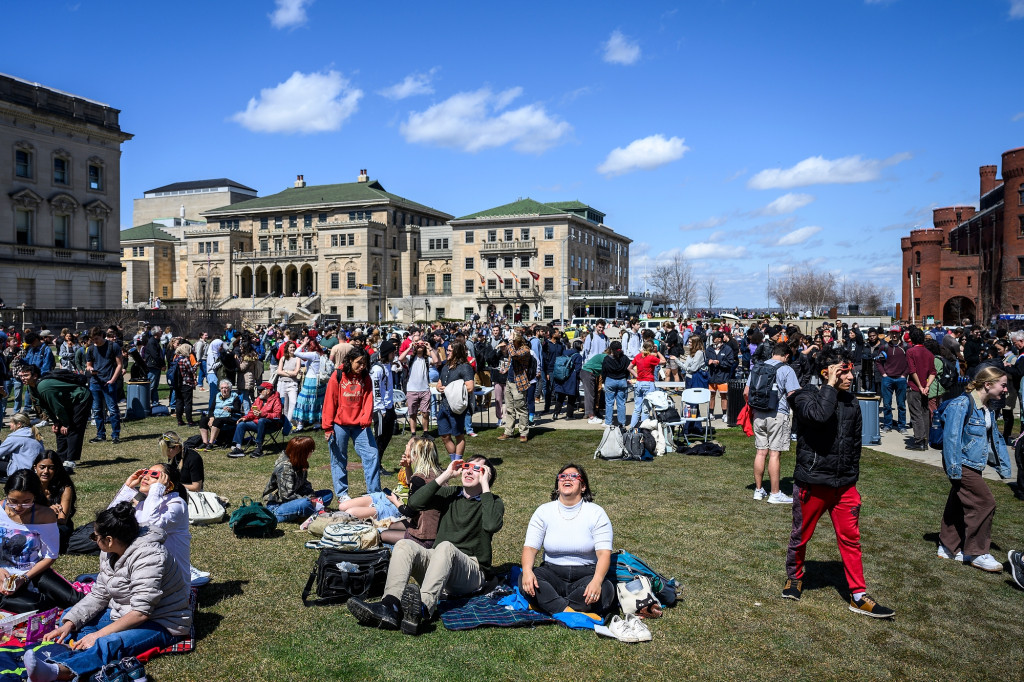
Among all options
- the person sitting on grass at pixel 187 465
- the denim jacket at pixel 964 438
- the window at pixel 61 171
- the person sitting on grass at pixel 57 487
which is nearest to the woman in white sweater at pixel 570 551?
the denim jacket at pixel 964 438

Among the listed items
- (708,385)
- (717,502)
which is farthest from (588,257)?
(717,502)

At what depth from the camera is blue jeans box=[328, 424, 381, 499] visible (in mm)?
9109

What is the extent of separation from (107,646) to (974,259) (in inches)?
3029

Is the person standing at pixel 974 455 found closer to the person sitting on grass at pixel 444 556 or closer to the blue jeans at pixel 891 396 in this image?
the person sitting on grass at pixel 444 556

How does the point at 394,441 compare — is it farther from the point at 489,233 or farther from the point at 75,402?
the point at 489,233

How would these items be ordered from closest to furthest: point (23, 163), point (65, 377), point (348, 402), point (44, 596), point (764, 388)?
point (44, 596) < point (348, 402) < point (764, 388) < point (65, 377) < point (23, 163)

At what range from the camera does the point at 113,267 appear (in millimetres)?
56344

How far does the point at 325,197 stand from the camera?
95375 millimetres

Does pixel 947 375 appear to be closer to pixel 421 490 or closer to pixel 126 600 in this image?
pixel 421 490

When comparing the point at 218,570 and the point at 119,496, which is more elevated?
the point at 119,496

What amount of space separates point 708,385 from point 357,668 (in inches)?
507

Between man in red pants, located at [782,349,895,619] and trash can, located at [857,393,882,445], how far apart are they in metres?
8.01

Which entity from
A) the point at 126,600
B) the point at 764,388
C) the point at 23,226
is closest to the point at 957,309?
the point at 764,388

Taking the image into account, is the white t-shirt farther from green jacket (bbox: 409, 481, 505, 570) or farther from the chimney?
the chimney
